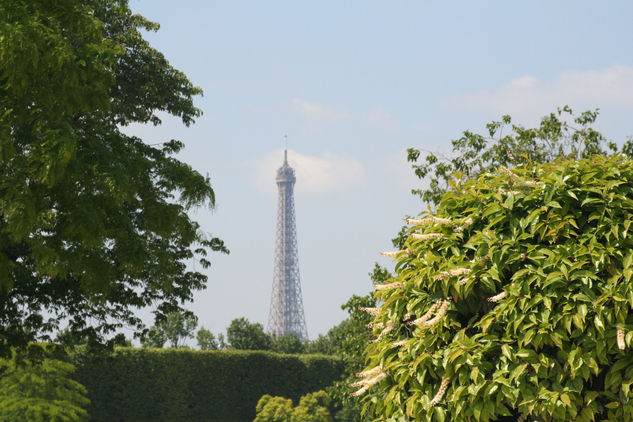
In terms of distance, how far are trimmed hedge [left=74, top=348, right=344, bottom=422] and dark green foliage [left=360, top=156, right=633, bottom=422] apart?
2386cm

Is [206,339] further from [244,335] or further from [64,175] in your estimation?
[64,175]

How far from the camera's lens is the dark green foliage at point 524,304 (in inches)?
211

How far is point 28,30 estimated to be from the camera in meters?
8.77

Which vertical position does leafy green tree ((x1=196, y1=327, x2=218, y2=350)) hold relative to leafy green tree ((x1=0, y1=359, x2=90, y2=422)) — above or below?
above

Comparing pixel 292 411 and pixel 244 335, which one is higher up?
pixel 244 335

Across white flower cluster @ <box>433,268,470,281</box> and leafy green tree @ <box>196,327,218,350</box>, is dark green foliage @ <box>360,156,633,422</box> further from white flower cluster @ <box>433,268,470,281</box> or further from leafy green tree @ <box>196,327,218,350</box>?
leafy green tree @ <box>196,327,218,350</box>

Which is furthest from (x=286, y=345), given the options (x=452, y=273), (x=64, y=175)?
(x=452, y=273)

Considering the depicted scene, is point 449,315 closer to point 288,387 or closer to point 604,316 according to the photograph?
point 604,316

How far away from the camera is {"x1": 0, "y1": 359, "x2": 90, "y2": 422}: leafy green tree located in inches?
807

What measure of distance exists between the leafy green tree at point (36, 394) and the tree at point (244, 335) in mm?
22587

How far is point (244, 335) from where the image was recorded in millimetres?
46062

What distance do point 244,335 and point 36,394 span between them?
24.5 m

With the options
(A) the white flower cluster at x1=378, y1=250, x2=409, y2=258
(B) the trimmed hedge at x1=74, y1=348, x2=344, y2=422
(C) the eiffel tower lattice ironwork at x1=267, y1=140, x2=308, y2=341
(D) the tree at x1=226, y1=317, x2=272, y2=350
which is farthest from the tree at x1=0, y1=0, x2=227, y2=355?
(C) the eiffel tower lattice ironwork at x1=267, y1=140, x2=308, y2=341

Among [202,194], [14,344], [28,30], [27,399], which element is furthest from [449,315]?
[27,399]
